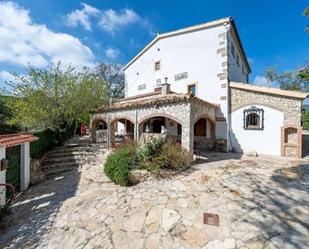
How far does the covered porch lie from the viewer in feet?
32.6

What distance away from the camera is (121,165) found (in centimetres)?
829

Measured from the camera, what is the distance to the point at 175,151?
9.00m

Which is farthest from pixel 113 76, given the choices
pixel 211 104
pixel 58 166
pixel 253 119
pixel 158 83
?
pixel 253 119

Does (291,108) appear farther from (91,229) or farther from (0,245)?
(0,245)

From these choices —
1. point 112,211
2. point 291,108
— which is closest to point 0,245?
point 112,211

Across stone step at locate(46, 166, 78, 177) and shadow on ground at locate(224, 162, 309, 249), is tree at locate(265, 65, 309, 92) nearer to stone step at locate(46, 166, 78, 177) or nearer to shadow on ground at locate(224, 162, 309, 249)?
shadow on ground at locate(224, 162, 309, 249)

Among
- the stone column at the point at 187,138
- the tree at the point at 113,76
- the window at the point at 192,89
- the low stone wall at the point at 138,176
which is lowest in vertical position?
the low stone wall at the point at 138,176

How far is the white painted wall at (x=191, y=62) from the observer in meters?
13.5

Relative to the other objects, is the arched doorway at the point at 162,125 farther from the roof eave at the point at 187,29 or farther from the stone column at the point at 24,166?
the stone column at the point at 24,166

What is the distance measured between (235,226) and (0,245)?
6.21 m

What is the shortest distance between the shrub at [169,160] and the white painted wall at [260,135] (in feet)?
17.6

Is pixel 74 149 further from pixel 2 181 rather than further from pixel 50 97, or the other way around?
pixel 2 181

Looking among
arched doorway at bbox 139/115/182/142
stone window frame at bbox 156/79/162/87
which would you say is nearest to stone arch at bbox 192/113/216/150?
arched doorway at bbox 139/115/182/142

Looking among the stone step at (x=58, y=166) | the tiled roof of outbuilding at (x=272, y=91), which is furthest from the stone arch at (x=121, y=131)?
the tiled roof of outbuilding at (x=272, y=91)
